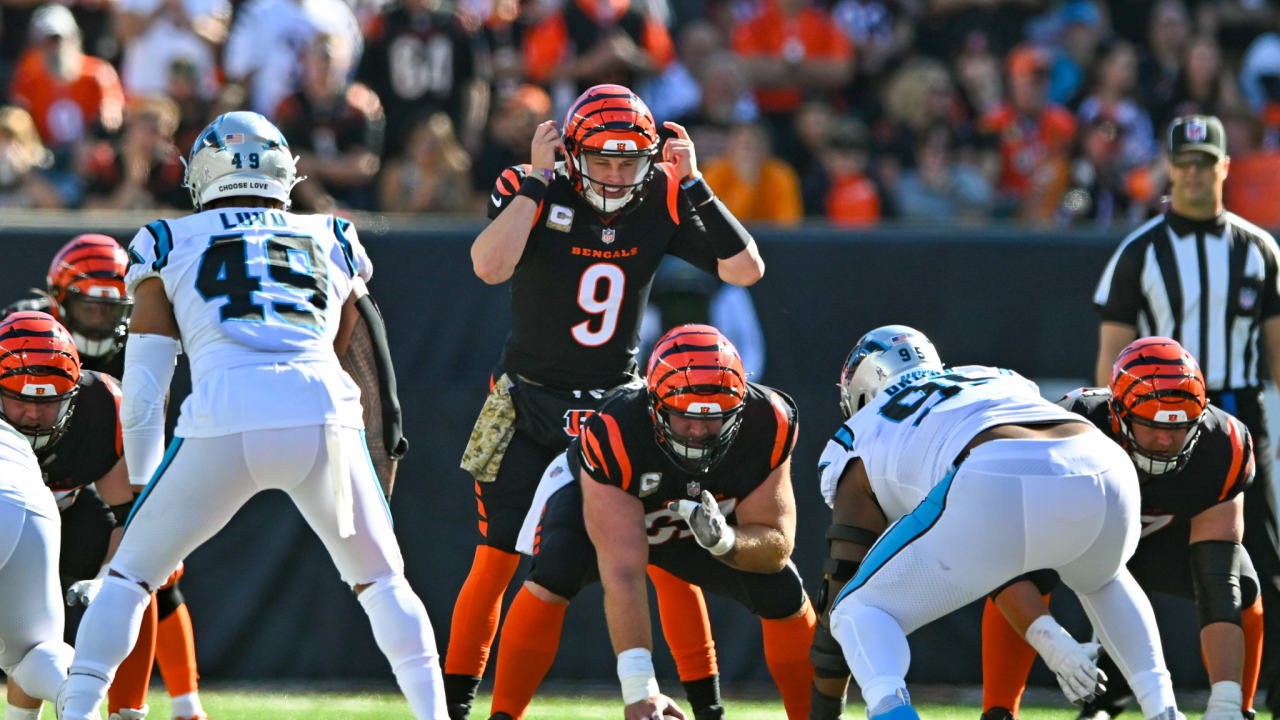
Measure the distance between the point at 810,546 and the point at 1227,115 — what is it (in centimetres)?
391

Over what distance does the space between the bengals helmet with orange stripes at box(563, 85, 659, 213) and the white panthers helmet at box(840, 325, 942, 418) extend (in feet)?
2.87

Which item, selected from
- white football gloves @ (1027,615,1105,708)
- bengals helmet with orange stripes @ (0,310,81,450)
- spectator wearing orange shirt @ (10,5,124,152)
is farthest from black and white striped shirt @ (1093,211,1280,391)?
spectator wearing orange shirt @ (10,5,124,152)

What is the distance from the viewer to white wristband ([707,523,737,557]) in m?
4.59

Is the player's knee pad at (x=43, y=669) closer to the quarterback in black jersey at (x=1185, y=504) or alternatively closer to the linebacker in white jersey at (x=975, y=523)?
the linebacker in white jersey at (x=975, y=523)

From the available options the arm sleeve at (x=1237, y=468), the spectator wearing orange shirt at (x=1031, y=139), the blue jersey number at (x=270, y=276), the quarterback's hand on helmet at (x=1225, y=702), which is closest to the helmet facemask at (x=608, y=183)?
the blue jersey number at (x=270, y=276)

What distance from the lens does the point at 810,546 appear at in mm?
7371

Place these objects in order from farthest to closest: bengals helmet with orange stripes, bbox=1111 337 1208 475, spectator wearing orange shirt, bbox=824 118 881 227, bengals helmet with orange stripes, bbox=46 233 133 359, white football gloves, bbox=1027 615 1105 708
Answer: spectator wearing orange shirt, bbox=824 118 881 227 < bengals helmet with orange stripes, bbox=46 233 133 359 < bengals helmet with orange stripes, bbox=1111 337 1208 475 < white football gloves, bbox=1027 615 1105 708

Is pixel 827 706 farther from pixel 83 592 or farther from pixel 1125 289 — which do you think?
pixel 1125 289

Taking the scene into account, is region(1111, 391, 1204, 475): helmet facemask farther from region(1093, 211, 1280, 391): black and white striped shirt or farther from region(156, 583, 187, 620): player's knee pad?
region(156, 583, 187, 620): player's knee pad

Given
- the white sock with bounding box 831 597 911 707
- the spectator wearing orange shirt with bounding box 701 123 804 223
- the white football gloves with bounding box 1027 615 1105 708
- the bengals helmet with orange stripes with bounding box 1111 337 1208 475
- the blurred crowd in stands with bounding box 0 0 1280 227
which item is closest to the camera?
the white sock with bounding box 831 597 911 707

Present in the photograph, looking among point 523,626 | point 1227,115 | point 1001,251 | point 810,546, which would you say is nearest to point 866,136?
point 1227,115

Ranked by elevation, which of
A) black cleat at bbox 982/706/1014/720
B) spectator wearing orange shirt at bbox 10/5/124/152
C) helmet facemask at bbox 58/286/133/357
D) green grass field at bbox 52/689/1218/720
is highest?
spectator wearing orange shirt at bbox 10/5/124/152

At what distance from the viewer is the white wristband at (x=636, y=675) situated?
4.39 meters

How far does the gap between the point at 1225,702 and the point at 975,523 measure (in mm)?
1177
